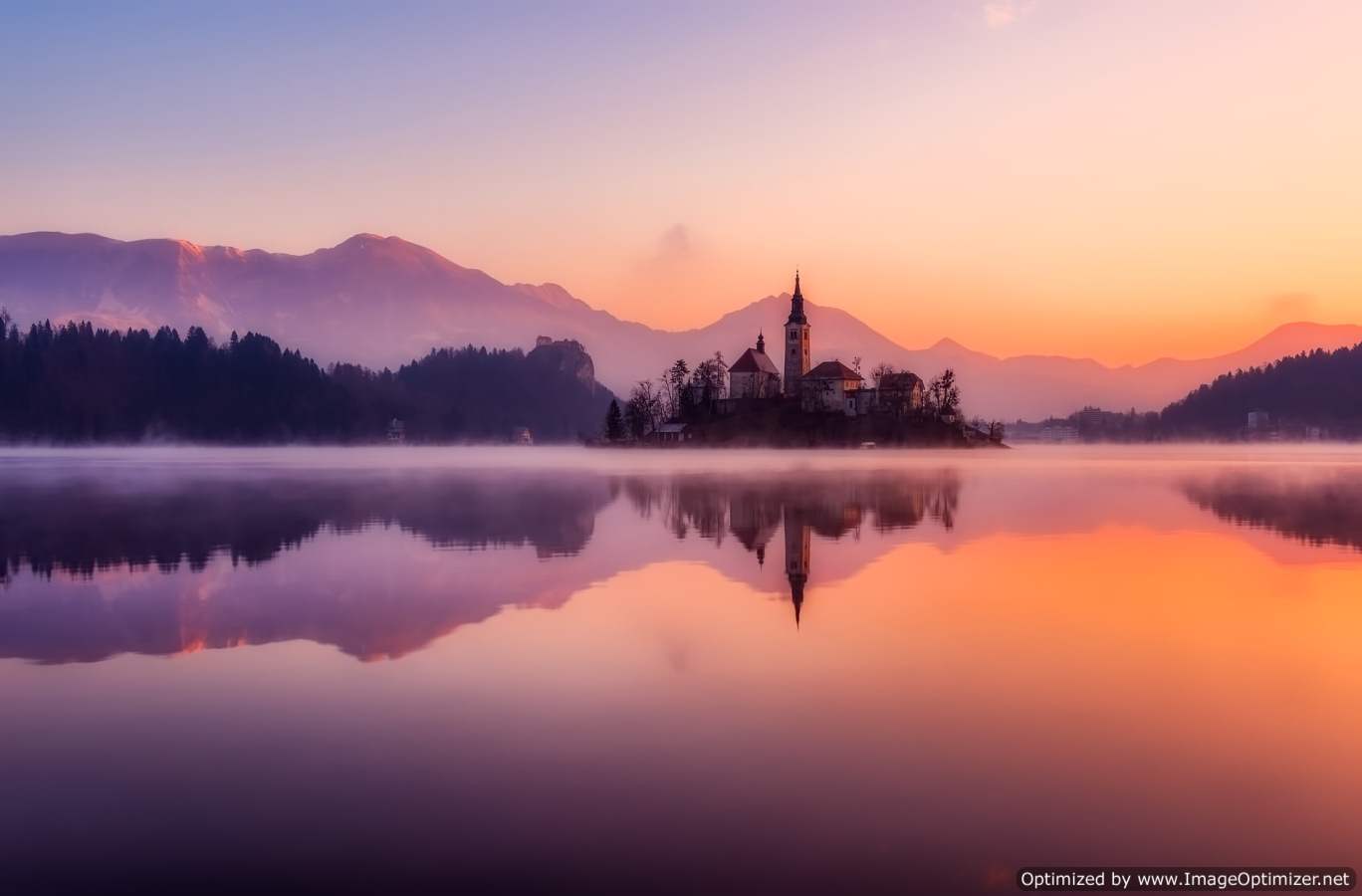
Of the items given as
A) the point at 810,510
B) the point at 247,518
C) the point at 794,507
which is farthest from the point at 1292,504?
the point at 247,518

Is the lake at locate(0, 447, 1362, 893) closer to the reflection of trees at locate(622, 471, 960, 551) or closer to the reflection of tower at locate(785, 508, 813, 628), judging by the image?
the reflection of tower at locate(785, 508, 813, 628)

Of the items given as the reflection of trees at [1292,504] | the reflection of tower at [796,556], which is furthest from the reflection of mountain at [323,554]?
the reflection of trees at [1292,504]

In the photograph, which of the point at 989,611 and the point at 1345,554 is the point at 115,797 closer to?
the point at 989,611

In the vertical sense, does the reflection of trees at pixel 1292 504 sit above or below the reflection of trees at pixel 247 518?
below

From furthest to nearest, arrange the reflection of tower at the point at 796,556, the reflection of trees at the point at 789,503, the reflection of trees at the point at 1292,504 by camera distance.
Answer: the reflection of trees at the point at 789,503, the reflection of trees at the point at 1292,504, the reflection of tower at the point at 796,556

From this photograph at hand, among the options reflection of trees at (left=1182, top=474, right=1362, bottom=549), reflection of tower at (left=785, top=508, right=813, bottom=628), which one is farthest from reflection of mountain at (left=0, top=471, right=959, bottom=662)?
reflection of trees at (left=1182, top=474, right=1362, bottom=549)

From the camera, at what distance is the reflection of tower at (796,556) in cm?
2369

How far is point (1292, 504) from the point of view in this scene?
53.2 meters

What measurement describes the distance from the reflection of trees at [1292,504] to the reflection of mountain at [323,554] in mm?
14051

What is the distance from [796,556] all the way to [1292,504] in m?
37.7

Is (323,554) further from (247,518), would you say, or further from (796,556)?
(796,556)

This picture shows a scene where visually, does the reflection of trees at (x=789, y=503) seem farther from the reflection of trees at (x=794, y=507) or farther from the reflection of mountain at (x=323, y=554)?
the reflection of mountain at (x=323, y=554)

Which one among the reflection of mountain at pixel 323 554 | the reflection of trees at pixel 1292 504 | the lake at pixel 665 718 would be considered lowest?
the reflection of trees at pixel 1292 504

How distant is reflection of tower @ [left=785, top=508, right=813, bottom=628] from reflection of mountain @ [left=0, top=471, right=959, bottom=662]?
0.39 ft
